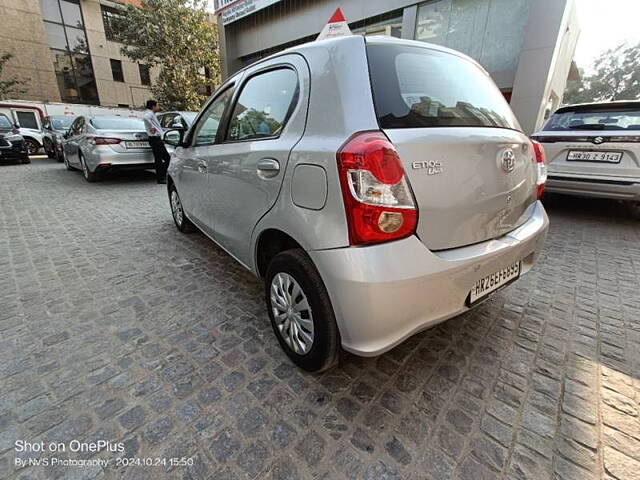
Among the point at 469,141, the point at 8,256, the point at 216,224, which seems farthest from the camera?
the point at 8,256

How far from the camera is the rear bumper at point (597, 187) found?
382 centimetres

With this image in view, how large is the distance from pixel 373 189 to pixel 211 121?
6.71 feet

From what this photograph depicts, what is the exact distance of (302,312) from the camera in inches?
66.4

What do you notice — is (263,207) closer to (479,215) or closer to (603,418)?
(479,215)

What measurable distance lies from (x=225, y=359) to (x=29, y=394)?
98 cm

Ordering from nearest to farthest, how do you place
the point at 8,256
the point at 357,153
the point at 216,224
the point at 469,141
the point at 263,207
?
the point at 357,153 < the point at 469,141 < the point at 263,207 < the point at 216,224 < the point at 8,256

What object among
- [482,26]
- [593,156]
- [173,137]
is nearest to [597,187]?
[593,156]

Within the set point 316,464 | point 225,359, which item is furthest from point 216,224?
point 316,464

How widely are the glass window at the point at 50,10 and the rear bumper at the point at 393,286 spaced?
31.1m

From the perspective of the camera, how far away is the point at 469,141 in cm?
146

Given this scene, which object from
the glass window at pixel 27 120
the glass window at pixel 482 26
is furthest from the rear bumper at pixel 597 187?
the glass window at pixel 27 120

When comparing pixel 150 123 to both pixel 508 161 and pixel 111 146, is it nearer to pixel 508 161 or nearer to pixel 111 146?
pixel 111 146

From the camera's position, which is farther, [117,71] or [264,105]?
[117,71]

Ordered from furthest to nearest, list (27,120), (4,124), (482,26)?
(27,120)
(4,124)
(482,26)
